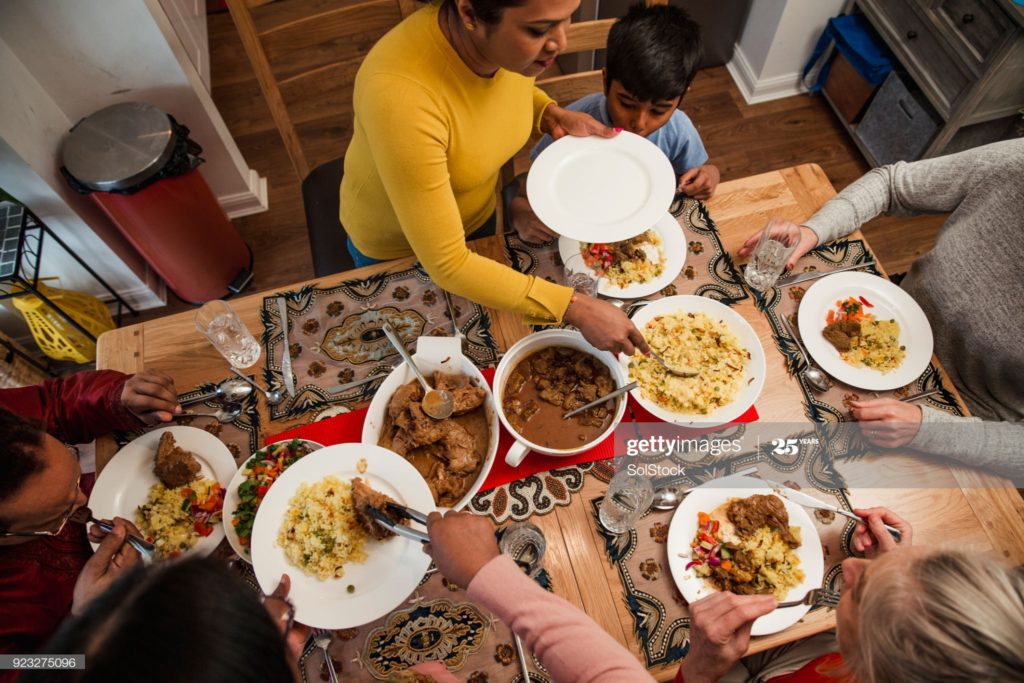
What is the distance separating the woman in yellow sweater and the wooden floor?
1664mm

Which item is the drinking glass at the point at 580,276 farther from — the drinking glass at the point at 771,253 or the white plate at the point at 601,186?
the drinking glass at the point at 771,253

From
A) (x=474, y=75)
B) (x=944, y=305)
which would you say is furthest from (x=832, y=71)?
(x=474, y=75)

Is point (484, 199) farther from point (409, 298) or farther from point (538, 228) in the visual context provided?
point (409, 298)

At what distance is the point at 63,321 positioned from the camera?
2.38 m

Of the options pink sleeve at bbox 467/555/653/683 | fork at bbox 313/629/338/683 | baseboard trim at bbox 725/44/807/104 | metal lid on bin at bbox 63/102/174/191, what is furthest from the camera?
baseboard trim at bbox 725/44/807/104

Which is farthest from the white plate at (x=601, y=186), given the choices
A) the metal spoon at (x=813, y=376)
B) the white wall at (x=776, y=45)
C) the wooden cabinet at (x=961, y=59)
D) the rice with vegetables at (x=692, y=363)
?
the white wall at (x=776, y=45)

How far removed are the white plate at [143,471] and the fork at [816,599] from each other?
1186 millimetres

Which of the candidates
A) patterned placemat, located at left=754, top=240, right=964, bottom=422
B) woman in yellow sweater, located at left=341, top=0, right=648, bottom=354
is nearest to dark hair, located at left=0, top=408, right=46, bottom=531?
woman in yellow sweater, located at left=341, top=0, right=648, bottom=354

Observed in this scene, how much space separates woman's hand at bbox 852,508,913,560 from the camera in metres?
1.22

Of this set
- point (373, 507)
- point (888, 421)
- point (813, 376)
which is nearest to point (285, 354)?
point (373, 507)

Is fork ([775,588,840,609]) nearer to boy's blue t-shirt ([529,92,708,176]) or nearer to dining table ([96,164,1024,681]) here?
dining table ([96,164,1024,681])

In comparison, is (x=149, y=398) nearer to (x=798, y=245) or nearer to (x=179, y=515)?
(x=179, y=515)

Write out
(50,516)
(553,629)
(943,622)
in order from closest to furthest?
(943,622)
(553,629)
(50,516)

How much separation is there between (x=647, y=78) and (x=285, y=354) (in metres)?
1.24
